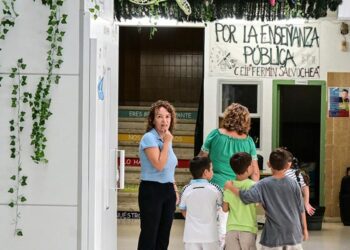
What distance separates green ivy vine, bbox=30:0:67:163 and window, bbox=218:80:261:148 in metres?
7.32

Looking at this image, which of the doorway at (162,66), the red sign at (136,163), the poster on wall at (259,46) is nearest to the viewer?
the poster on wall at (259,46)

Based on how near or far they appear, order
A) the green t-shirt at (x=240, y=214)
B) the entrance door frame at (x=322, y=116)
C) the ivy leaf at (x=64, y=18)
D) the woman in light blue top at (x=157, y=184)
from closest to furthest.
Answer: the ivy leaf at (x=64, y=18), the green t-shirt at (x=240, y=214), the woman in light blue top at (x=157, y=184), the entrance door frame at (x=322, y=116)

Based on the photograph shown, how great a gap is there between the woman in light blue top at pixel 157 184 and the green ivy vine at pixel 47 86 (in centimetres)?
A: 163

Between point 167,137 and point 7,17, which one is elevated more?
point 7,17

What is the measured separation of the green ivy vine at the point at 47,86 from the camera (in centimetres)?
507

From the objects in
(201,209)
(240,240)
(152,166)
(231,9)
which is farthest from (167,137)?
(231,9)

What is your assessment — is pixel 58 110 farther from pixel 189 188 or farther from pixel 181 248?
pixel 181 248

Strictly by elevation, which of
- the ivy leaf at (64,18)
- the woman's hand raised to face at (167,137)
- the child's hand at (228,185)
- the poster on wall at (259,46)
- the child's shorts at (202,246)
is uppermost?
the poster on wall at (259,46)

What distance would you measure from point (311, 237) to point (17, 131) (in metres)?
6.42

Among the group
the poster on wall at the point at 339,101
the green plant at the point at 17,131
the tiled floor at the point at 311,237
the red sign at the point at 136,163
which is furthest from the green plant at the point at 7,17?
the poster on wall at the point at 339,101

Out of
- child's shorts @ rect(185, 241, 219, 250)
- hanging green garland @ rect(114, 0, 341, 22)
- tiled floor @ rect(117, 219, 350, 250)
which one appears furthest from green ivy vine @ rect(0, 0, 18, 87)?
tiled floor @ rect(117, 219, 350, 250)

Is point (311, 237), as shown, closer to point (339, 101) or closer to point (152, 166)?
point (339, 101)

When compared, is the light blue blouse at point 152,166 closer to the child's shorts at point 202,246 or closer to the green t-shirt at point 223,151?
the green t-shirt at point 223,151

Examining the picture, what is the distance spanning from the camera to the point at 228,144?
707 cm
